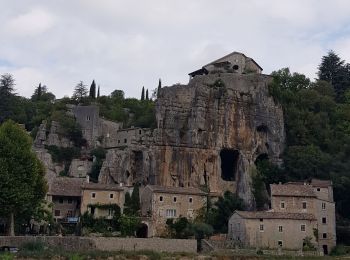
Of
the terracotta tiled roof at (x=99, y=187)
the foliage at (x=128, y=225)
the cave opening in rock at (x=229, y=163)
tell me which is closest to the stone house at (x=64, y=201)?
the terracotta tiled roof at (x=99, y=187)

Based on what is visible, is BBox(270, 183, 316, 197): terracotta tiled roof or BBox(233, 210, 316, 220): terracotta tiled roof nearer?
BBox(233, 210, 316, 220): terracotta tiled roof

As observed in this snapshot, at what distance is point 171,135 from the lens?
78188 mm

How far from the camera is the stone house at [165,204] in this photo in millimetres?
67750

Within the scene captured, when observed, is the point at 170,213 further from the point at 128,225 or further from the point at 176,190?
the point at 128,225

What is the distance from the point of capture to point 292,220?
213 feet

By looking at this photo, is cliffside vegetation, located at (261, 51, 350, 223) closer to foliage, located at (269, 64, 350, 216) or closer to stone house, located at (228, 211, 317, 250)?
foliage, located at (269, 64, 350, 216)

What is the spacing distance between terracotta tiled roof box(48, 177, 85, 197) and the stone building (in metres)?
19.4

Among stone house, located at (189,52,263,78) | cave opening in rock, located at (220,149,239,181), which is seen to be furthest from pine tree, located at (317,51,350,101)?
cave opening in rock, located at (220,149,239,181)

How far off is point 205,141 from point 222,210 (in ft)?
34.2

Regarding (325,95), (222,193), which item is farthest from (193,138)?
(325,95)

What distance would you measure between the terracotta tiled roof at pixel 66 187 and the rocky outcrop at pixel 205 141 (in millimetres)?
4375

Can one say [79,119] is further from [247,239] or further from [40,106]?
[247,239]

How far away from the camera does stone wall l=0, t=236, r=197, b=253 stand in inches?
2247

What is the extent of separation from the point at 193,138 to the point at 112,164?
11324 millimetres
